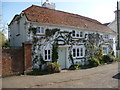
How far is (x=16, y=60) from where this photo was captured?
9.22m

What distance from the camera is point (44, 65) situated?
10812 millimetres

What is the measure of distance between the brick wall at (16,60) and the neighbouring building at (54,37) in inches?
37.4

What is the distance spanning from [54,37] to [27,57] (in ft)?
12.9

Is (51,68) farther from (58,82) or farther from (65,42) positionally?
(65,42)

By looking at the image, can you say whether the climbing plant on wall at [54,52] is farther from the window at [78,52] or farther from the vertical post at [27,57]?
the window at [78,52]

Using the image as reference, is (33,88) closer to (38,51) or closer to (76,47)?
(38,51)

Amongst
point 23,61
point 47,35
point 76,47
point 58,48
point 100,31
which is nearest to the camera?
point 23,61

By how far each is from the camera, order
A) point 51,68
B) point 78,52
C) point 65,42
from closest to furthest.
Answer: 1. point 51,68
2. point 65,42
3. point 78,52

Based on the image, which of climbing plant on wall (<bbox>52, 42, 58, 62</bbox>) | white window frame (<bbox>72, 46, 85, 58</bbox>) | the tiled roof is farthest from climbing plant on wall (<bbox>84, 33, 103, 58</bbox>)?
climbing plant on wall (<bbox>52, 42, 58, 62</bbox>)

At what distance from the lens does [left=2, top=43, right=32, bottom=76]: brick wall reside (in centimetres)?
870

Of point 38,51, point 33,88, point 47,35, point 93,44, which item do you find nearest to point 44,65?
point 38,51

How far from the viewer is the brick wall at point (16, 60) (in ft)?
28.5

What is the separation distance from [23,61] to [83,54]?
8498 millimetres

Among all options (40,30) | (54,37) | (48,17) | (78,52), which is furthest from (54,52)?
(48,17)
